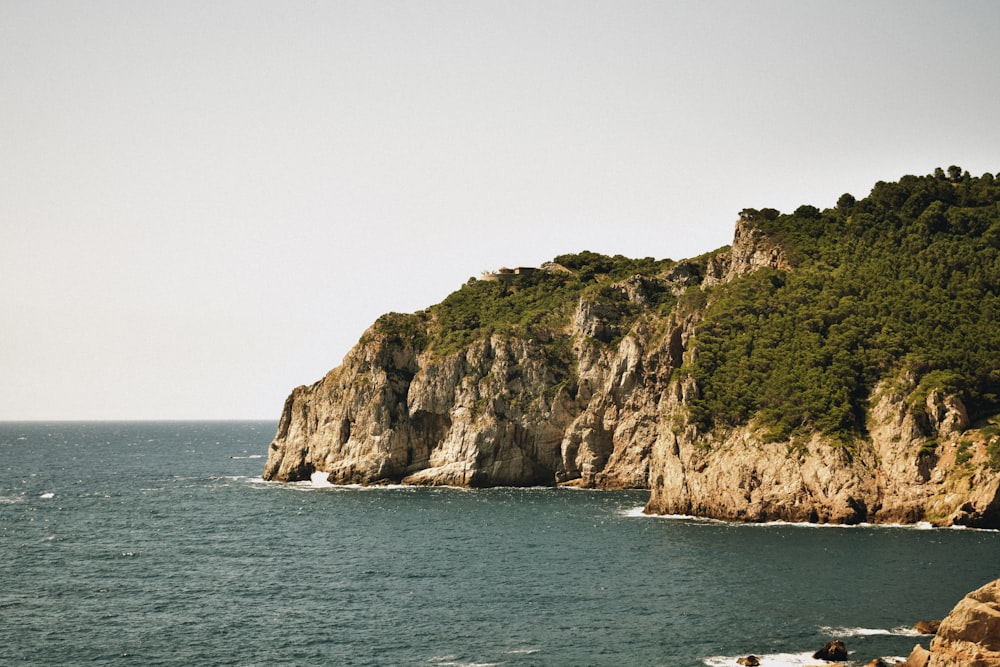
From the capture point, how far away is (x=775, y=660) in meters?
49.2

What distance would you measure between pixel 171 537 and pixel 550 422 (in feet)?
180

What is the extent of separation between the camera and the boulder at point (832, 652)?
1923 inches

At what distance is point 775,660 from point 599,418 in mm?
77313

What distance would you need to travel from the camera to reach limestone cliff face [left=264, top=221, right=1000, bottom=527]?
331ft

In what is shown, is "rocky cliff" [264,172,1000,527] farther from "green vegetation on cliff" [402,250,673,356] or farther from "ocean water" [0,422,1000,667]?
"ocean water" [0,422,1000,667]

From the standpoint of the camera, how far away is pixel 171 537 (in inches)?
3573

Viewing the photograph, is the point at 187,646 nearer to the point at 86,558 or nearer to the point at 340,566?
the point at 340,566

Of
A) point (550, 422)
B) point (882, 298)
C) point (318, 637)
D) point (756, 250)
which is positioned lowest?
point (318, 637)

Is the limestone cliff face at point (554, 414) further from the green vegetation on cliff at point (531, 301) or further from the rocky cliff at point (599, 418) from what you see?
the green vegetation on cliff at point (531, 301)

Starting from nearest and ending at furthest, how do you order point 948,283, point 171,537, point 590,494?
point 171,537, point 948,283, point 590,494

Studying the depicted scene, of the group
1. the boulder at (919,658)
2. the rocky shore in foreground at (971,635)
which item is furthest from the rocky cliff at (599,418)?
the rocky shore in foreground at (971,635)

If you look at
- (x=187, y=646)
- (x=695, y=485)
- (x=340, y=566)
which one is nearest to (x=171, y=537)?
(x=340, y=566)

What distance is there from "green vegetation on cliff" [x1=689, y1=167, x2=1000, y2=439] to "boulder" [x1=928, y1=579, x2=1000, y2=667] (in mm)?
54261

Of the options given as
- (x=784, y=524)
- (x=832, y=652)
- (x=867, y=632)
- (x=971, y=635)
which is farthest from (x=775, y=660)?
(x=784, y=524)
